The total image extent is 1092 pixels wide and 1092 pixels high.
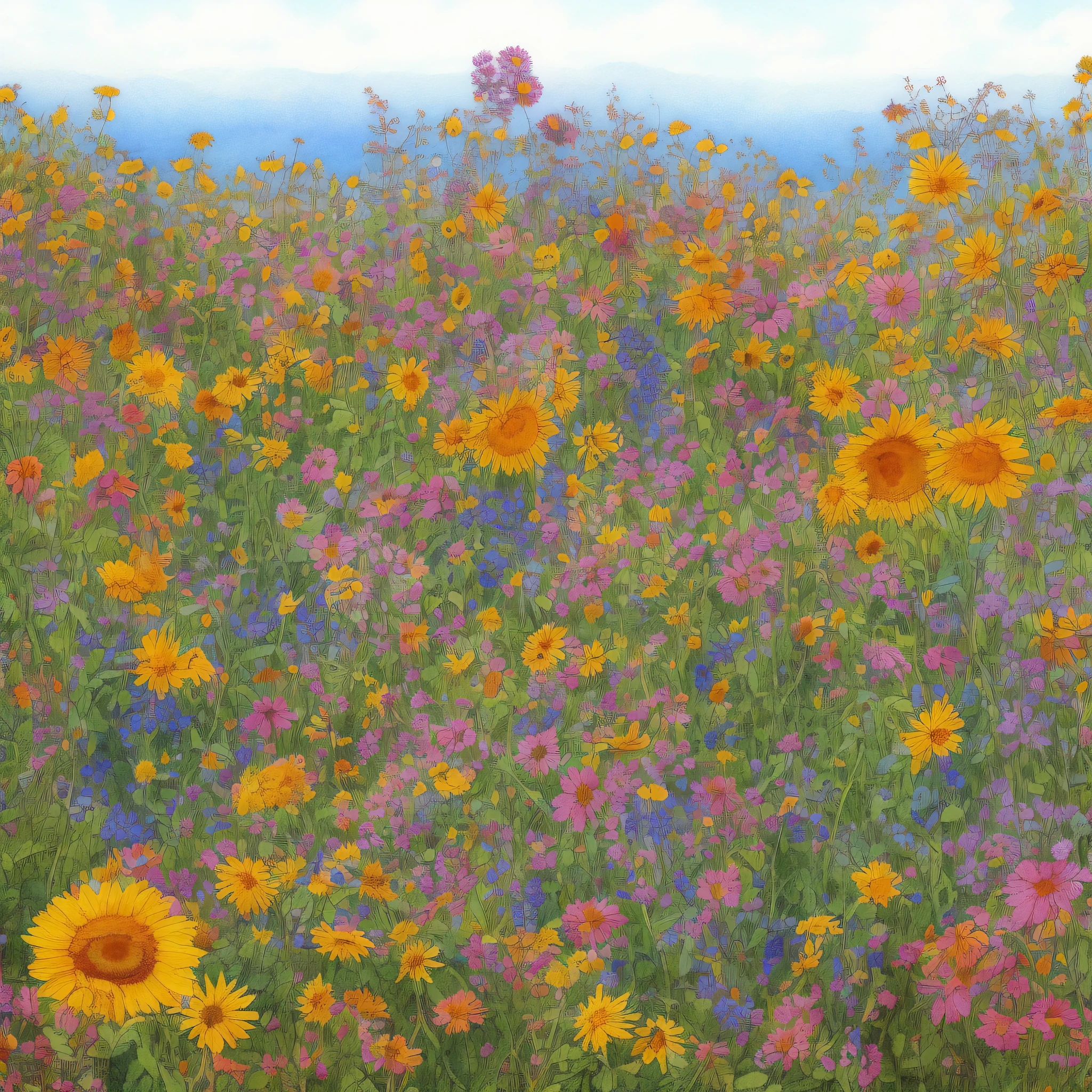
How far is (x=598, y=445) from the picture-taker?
103 inches

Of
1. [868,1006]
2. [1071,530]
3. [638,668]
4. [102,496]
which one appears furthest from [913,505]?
[102,496]

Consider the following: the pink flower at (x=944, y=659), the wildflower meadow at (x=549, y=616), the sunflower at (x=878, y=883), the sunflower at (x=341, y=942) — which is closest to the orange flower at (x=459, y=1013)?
the wildflower meadow at (x=549, y=616)

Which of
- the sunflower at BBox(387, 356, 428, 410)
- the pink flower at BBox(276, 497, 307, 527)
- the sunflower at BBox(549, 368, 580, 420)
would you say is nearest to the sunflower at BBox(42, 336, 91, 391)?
the pink flower at BBox(276, 497, 307, 527)

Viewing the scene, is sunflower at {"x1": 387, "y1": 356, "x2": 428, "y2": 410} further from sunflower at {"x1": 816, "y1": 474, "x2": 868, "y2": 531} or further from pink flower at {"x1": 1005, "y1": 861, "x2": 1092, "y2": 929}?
pink flower at {"x1": 1005, "y1": 861, "x2": 1092, "y2": 929}

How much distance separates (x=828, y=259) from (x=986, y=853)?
1822mm

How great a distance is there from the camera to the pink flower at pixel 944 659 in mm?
2289

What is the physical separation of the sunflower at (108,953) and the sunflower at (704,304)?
2.09 metres

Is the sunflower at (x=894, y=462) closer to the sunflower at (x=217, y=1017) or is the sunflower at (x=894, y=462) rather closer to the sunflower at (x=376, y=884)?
the sunflower at (x=376, y=884)

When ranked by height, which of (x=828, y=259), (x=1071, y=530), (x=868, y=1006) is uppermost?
(x=828, y=259)

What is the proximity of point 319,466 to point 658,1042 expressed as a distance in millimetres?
1702

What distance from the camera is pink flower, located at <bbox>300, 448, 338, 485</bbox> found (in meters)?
2.64

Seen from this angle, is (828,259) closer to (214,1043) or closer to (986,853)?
(986,853)

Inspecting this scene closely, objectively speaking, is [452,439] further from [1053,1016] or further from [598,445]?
[1053,1016]

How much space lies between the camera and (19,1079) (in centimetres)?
192
